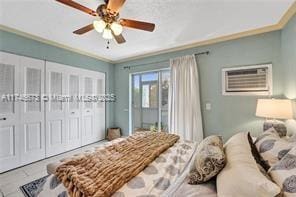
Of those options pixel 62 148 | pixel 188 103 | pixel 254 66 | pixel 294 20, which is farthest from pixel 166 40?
pixel 62 148

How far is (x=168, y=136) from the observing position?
2418mm

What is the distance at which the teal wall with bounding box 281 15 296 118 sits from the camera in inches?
89.5

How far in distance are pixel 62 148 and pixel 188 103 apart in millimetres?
3032

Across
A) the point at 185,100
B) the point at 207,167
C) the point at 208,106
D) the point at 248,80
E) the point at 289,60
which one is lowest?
the point at 207,167

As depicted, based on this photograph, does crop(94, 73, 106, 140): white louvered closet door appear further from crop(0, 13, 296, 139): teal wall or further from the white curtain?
the white curtain

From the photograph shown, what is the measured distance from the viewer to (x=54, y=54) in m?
3.54

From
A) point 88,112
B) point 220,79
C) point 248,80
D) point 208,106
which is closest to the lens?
point 248,80

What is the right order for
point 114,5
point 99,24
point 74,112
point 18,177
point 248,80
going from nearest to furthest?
point 114,5
point 99,24
point 18,177
point 248,80
point 74,112

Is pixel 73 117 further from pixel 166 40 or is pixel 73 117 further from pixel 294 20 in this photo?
pixel 294 20

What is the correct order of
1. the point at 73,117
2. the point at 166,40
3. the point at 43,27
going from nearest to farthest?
1. the point at 43,27
2. the point at 166,40
3. the point at 73,117

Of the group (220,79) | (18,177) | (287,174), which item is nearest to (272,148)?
(287,174)

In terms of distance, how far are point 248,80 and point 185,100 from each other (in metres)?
1.26

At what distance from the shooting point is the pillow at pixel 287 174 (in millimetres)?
867

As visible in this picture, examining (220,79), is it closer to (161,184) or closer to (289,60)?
(289,60)
